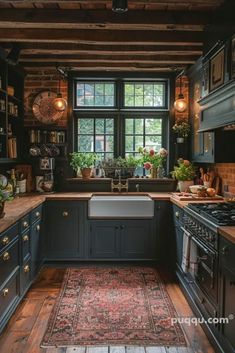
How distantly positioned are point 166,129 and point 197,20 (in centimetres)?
205

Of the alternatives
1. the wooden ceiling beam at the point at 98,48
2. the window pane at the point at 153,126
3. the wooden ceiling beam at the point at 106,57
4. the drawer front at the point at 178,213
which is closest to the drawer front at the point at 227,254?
the drawer front at the point at 178,213

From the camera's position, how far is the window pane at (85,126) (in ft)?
16.6

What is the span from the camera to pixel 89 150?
5062mm

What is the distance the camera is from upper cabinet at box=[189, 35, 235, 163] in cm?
263

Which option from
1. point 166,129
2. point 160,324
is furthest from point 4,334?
point 166,129

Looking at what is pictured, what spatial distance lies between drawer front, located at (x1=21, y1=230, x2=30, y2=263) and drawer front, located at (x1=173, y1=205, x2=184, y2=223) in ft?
5.18

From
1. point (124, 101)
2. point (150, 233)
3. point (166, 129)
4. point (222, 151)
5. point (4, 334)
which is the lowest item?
point (4, 334)

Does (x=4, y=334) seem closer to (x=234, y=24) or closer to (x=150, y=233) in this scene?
(x=150, y=233)

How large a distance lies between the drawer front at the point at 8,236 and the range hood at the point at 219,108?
Result: 1870mm

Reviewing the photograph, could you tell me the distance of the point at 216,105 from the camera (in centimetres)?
293

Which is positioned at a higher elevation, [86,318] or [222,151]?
[222,151]

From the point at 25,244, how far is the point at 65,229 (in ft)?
3.39

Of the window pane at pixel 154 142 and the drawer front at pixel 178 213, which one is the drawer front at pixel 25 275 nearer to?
the drawer front at pixel 178 213

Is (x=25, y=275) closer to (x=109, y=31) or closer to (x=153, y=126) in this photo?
(x=109, y=31)
